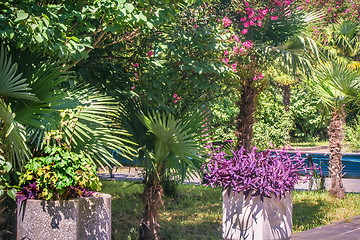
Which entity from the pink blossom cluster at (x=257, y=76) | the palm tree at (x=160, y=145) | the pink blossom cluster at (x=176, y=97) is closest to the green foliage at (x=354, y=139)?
the pink blossom cluster at (x=257, y=76)

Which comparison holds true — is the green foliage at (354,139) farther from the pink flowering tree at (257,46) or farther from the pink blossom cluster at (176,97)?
the pink blossom cluster at (176,97)

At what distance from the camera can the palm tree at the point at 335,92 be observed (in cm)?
948

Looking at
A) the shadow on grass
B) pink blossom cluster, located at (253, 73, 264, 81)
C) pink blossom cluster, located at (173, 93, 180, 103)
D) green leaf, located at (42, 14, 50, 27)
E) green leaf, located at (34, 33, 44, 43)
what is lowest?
the shadow on grass

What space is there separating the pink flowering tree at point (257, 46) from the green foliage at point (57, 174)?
4.19 metres

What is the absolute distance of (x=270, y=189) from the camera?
4.81 metres

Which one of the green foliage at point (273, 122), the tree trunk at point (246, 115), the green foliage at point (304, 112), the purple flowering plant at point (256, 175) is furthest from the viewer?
the green foliage at point (304, 112)

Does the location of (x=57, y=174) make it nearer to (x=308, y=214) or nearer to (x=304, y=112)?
(x=308, y=214)

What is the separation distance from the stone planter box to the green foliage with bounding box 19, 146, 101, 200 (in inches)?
5.0

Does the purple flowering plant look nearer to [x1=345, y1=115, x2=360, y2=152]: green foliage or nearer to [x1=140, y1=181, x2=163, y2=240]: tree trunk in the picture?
[x1=140, y1=181, x2=163, y2=240]: tree trunk

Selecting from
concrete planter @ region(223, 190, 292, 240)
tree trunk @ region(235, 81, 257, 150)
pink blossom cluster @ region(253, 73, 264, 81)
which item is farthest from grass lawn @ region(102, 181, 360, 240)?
pink blossom cluster @ region(253, 73, 264, 81)

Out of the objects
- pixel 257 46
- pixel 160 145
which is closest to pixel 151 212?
pixel 160 145

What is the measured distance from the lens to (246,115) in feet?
30.2

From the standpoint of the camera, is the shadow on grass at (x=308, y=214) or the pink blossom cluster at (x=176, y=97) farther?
the shadow on grass at (x=308, y=214)

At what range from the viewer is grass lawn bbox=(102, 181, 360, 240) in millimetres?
7641
